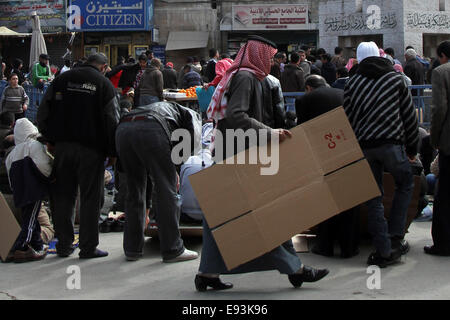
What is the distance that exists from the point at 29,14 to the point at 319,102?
85.6ft

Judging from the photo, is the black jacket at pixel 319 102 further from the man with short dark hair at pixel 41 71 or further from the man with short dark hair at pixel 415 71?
the man with short dark hair at pixel 41 71

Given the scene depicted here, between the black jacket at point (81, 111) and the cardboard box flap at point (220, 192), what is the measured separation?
1.76m

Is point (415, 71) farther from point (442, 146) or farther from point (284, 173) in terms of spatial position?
point (284, 173)

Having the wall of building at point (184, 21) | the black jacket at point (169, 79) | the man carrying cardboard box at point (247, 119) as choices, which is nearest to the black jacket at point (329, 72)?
the black jacket at point (169, 79)

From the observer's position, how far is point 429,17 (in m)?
15.4

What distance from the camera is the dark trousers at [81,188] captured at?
5922mm

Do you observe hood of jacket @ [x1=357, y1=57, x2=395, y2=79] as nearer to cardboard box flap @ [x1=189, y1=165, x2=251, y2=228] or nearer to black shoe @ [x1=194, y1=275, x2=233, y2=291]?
cardboard box flap @ [x1=189, y1=165, x2=251, y2=228]

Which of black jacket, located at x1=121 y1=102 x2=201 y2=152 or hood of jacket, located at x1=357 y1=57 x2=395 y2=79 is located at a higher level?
hood of jacket, located at x1=357 y1=57 x2=395 y2=79

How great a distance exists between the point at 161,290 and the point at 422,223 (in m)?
3.41

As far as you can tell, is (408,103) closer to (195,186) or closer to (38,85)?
(195,186)

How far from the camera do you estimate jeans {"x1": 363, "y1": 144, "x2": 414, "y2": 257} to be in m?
5.28

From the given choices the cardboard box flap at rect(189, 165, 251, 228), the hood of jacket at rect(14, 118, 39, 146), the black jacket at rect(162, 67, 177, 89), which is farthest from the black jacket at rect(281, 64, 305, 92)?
the cardboard box flap at rect(189, 165, 251, 228)

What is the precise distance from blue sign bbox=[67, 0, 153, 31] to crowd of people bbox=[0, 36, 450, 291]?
71.9 ft

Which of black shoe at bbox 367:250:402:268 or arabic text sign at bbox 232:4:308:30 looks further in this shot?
arabic text sign at bbox 232:4:308:30
